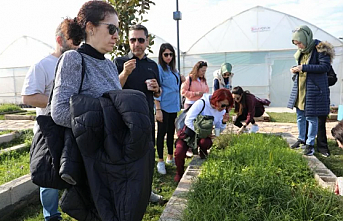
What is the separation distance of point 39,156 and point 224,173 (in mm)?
1724

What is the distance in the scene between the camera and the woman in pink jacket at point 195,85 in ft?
15.5

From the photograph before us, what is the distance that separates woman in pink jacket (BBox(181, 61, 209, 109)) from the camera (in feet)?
15.5

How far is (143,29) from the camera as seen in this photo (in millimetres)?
2850

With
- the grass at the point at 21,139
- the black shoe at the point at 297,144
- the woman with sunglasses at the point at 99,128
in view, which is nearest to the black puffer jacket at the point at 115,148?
the woman with sunglasses at the point at 99,128

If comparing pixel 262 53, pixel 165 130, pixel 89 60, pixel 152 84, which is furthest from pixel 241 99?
pixel 262 53

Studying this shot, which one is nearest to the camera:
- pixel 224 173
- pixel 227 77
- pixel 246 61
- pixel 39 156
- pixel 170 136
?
pixel 39 156

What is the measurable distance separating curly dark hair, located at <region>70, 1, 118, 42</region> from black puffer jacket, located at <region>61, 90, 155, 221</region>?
0.43m

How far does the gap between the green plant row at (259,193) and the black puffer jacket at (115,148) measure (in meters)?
0.79

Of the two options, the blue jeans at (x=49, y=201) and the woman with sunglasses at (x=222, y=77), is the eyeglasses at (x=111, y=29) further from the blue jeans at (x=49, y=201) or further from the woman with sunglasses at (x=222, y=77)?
the woman with sunglasses at (x=222, y=77)

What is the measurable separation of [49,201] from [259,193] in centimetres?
176

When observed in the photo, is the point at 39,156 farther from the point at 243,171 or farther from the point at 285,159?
the point at 285,159

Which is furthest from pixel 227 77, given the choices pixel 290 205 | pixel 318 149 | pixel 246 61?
pixel 246 61

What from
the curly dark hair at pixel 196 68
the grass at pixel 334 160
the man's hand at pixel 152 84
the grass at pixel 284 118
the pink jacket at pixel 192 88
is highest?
the curly dark hair at pixel 196 68

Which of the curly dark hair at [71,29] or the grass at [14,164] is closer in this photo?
the curly dark hair at [71,29]
